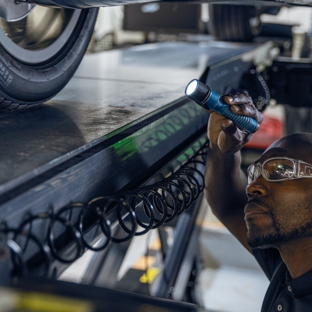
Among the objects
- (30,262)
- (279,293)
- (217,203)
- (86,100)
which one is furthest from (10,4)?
(279,293)

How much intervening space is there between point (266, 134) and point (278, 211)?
3098mm

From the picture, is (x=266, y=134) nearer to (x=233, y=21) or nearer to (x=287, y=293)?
(x=233, y=21)

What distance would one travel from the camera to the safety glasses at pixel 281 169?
118 centimetres

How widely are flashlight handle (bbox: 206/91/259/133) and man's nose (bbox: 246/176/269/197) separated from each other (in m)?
0.19

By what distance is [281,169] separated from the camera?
1203mm

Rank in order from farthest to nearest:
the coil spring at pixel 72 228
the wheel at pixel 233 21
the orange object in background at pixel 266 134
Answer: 1. the orange object in background at pixel 266 134
2. the wheel at pixel 233 21
3. the coil spring at pixel 72 228

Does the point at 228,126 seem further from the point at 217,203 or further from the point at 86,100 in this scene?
the point at 217,203

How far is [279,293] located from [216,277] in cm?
356

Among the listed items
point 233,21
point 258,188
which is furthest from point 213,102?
point 233,21

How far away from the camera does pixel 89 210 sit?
0.85 m

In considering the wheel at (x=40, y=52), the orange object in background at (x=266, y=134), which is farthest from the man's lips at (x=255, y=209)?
the orange object in background at (x=266, y=134)

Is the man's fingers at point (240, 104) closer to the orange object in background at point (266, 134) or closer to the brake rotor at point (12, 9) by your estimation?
the brake rotor at point (12, 9)

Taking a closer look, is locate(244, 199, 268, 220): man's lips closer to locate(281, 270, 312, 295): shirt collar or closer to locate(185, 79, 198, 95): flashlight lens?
locate(281, 270, 312, 295): shirt collar

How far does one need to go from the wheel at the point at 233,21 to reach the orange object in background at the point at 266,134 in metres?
0.86
